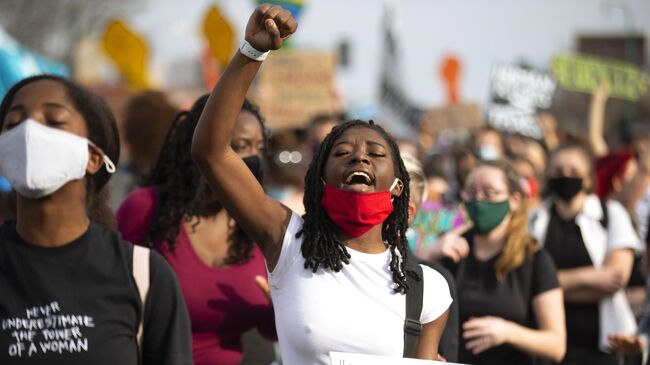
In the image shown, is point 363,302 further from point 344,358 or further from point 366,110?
point 366,110

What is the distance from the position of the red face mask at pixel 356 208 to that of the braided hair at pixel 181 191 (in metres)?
1.09

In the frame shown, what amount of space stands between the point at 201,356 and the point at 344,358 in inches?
48.2

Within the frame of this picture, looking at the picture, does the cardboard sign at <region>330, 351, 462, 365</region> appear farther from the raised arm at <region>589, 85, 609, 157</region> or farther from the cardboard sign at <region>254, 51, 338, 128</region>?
the cardboard sign at <region>254, 51, 338, 128</region>

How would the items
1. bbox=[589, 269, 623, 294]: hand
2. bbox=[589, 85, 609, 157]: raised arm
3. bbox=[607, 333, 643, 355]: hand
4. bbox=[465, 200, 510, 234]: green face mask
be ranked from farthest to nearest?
1. bbox=[589, 85, 609, 157]: raised arm
2. bbox=[589, 269, 623, 294]: hand
3. bbox=[465, 200, 510, 234]: green face mask
4. bbox=[607, 333, 643, 355]: hand

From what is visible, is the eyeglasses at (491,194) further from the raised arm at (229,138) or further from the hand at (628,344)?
the raised arm at (229,138)

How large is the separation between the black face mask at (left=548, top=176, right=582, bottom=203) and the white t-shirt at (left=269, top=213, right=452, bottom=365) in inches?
130

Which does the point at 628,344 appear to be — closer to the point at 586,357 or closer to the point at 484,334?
the point at 484,334

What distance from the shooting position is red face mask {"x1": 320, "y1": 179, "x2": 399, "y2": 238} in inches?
132

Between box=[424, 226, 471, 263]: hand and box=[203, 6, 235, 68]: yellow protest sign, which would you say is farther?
box=[203, 6, 235, 68]: yellow protest sign

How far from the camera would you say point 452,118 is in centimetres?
1478

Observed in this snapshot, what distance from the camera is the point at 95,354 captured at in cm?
295

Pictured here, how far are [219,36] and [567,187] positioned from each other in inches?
318

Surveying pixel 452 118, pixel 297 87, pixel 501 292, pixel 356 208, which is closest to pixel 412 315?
pixel 356 208

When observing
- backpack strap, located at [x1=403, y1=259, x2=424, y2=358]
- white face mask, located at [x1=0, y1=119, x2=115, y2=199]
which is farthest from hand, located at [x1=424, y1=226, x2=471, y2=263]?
white face mask, located at [x1=0, y1=119, x2=115, y2=199]
